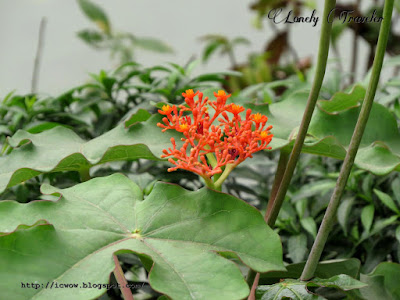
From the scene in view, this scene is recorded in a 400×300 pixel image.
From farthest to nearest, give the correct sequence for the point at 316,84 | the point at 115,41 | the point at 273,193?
the point at 115,41 → the point at 273,193 → the point at 316,84

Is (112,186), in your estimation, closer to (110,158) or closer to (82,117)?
(110,158)

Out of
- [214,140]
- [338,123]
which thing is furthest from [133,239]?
[338,123]

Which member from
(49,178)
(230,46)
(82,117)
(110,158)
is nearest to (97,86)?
(82,117)

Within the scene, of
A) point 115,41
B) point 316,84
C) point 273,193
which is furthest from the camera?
point 115,41

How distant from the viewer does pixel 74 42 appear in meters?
2.71

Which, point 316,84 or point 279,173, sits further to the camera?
point 279,173

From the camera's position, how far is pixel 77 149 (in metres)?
0.65

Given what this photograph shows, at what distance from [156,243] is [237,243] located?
2.9 inches

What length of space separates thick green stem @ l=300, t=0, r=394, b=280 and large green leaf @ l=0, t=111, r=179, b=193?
7.8 inches

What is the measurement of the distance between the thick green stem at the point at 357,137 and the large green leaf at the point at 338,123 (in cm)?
14

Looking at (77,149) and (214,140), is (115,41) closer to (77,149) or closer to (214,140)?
(77,149)

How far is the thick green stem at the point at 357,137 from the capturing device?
44cm

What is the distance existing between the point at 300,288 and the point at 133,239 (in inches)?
6.4

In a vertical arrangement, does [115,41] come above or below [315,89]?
below
